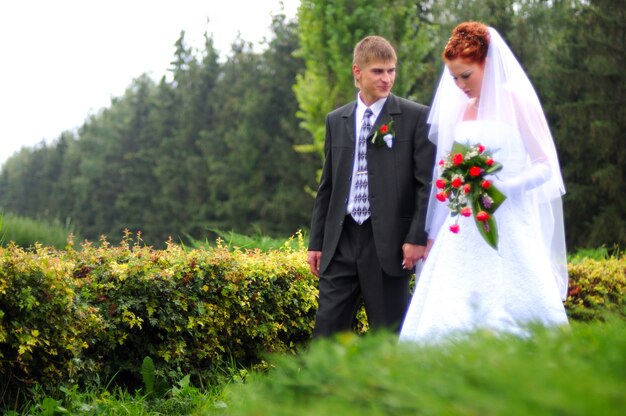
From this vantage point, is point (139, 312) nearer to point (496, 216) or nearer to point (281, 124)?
point (496, 216)

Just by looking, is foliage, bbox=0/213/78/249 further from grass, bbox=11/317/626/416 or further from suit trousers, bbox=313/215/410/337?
grass, bbox=11/317/626/416

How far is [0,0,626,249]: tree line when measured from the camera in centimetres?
1956

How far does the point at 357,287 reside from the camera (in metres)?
5.00

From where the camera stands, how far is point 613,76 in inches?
1037

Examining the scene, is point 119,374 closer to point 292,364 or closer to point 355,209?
point 355,209

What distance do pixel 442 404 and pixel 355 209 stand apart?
3.64m

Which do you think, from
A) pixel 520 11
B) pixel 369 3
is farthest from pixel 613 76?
pixel 369 3

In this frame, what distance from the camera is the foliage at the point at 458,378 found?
1.28 meters

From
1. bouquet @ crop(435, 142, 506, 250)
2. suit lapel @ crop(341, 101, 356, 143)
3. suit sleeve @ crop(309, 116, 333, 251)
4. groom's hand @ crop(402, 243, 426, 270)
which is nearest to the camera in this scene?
bouquet @ crop(435, 142, 506, 250)

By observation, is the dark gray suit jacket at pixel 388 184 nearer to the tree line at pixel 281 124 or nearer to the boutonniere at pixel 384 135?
the boutonniere at pixel 384 135

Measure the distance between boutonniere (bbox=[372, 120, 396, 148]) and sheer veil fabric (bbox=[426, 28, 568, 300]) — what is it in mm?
262

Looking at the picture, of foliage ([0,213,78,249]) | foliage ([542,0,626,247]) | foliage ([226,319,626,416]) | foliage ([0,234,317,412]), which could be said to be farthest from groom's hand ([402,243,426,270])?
foliage ([542,0,626,247])

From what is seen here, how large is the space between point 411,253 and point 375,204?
0.36 metres

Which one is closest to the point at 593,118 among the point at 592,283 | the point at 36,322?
the point at 592,283
